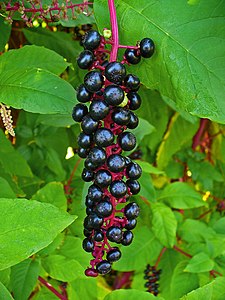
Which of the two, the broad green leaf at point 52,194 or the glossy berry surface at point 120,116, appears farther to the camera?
the broad green leaf at point 52,194

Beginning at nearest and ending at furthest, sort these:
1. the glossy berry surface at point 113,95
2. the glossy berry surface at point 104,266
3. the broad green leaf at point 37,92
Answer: the glossy berry surface at point 113,95 → the glossy berry surface at point 104,266 → the broad green leaf at point 37,92

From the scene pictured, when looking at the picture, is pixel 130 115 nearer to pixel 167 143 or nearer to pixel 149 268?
pixel 149 268

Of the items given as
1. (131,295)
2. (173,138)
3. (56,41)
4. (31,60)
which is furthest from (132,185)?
(173,138)

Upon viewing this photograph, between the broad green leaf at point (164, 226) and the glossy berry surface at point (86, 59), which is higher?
the glossy berry surface at point (86, 59)

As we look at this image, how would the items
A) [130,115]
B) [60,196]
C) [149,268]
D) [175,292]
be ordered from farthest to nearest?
[149,268] < [175,292] < [60,196] < [130,115]

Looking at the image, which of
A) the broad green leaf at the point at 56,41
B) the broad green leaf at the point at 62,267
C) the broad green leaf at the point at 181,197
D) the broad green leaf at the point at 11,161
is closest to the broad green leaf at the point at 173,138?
the broad green leaf at the point at 181,197

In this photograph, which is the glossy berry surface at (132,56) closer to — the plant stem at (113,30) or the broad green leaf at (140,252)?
the plant stem at (113,30)

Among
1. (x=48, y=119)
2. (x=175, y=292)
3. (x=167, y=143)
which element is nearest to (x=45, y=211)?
(x=48, y=119)
